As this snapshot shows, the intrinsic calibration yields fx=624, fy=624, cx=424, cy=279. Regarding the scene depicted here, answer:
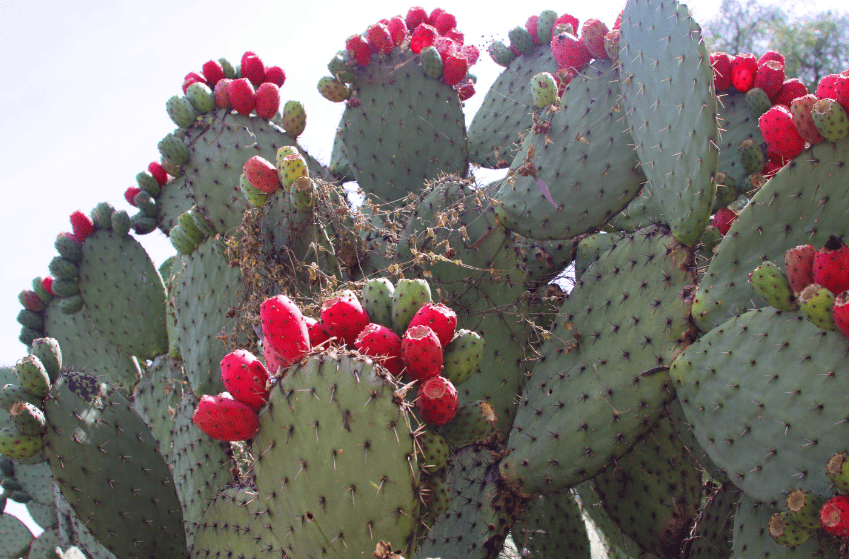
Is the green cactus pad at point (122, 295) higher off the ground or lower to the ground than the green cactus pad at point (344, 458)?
higher

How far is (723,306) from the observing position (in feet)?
5.21

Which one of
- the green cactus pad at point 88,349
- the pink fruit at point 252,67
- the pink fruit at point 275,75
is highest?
the pink fruit at point 252,67

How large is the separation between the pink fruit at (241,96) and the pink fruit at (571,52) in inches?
48.9

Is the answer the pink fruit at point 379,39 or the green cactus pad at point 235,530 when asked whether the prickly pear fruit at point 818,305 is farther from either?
the pink fruit at point 379,39

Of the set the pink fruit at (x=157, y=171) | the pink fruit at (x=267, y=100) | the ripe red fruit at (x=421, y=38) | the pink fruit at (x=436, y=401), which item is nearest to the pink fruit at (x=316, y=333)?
the pink fruit at (x=436, y=401)

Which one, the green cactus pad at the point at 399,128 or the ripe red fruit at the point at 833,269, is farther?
the green cactus pad at the point at 399,128

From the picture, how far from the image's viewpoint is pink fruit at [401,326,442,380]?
1.26 m

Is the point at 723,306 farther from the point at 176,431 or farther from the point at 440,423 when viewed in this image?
the point at 176,431

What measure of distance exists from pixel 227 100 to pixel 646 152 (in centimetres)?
170

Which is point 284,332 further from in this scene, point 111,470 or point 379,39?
point 379,39

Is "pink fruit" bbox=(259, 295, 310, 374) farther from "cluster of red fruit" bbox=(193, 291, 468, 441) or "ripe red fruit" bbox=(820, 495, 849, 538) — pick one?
"ripe red fruit" bbox=(820, 495, 849, 538)

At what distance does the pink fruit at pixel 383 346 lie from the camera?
50.9 inches

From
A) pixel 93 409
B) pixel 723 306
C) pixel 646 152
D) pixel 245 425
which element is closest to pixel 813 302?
pixel 723 306

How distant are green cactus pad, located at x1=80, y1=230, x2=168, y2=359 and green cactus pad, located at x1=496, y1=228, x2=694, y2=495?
6.38ft
